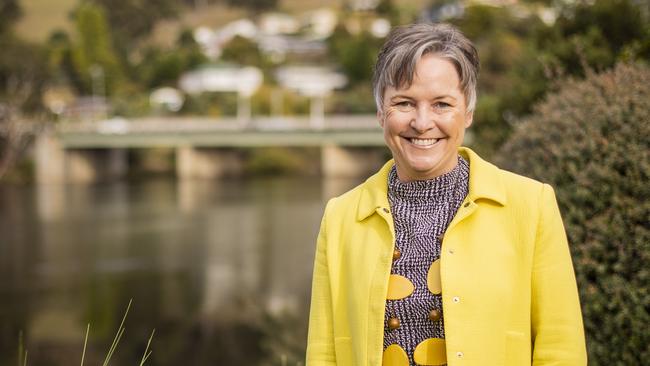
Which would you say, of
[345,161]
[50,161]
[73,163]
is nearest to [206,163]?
[73,163]

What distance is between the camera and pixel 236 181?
127 ft

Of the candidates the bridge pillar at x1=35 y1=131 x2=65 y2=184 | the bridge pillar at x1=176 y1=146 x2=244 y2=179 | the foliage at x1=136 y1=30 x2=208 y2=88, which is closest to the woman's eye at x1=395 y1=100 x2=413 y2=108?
the bridge pillar at x1=176 y1=146 x2=244 y2=179

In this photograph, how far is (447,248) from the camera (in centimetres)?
184

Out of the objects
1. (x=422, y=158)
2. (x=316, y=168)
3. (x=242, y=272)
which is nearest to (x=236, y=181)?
(x=316, y=168)

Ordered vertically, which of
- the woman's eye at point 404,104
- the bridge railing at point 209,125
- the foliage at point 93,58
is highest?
the foliage at point 93,58

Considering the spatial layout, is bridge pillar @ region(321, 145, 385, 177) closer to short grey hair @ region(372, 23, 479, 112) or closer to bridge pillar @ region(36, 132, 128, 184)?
bridge pillar @ region(36, 132, 128, 184)

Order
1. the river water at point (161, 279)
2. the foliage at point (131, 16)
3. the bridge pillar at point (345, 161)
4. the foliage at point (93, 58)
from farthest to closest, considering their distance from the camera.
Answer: the foliage at point (131, 16)
the foliage at point (93, 58)
the bridge pillar at point (345, 161)
the river water at point (161, 279)

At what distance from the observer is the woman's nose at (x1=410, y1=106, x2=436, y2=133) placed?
1.86 m

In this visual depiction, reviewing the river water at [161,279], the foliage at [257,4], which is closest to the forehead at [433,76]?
the river water at [161,279]

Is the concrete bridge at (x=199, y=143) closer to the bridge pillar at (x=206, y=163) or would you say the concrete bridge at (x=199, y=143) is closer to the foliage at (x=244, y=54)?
the bridge pillar at (x=206, y=163)

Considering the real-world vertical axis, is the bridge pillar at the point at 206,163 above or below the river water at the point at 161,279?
above

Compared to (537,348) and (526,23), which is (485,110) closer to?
(537,348)

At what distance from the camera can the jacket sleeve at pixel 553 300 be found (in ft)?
5.95

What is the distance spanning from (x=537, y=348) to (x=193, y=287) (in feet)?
40.5
